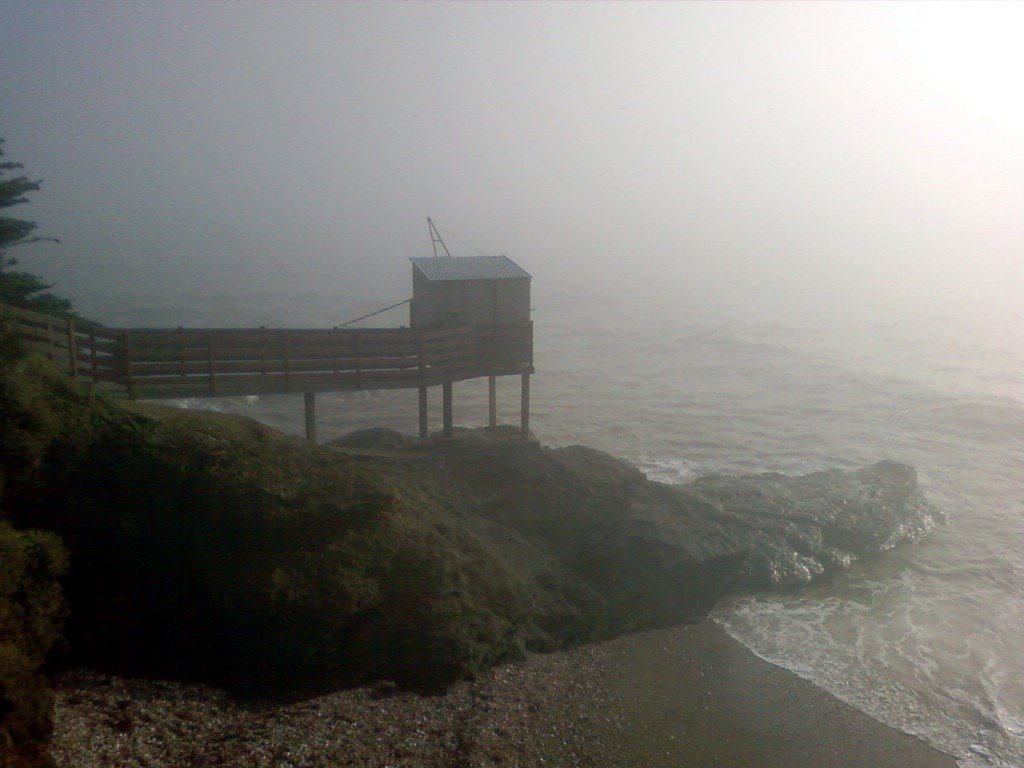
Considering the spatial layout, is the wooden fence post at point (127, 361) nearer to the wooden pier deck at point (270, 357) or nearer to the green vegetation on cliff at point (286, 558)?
the wooden pier deck at point (270, 357)

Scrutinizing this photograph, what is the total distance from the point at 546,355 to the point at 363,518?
46.7 meters

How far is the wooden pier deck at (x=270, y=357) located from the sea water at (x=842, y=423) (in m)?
9.48

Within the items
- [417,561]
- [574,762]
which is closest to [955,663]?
[574,762]

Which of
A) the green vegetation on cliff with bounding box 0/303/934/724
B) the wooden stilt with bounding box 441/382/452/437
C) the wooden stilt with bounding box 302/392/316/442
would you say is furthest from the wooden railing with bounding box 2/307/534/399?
the green vegetation on cliff with bounding box 0/303/934/724

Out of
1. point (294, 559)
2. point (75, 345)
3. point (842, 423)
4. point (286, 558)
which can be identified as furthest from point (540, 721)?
point (842, 423)

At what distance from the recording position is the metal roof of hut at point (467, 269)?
2280 cm

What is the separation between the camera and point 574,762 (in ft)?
39.1

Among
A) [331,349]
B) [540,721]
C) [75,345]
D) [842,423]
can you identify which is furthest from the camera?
[842,423]

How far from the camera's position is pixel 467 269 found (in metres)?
23.3

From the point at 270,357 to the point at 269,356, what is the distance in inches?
1.4

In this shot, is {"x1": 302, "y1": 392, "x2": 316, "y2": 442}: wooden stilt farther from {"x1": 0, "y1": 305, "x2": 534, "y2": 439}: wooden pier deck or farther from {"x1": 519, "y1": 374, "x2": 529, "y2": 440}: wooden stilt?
{"x1": 519, "y1": 374, "x2": 529, "y2": 440}: wooden stilt

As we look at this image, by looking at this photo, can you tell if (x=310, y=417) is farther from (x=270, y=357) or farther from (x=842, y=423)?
(x=842, y=423)

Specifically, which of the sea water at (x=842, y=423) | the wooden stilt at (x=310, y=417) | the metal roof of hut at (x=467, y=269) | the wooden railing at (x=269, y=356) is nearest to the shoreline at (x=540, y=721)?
the sea water at (x=842, y=423)

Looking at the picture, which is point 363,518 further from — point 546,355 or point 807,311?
point 807,311
